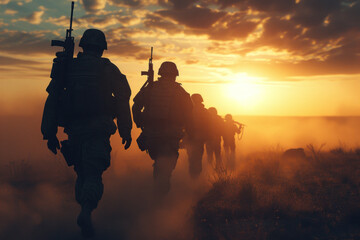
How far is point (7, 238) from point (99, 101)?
6.59ft

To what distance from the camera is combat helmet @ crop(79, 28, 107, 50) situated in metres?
5.07

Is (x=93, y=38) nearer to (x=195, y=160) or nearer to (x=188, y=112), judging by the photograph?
(x=188, y=112)

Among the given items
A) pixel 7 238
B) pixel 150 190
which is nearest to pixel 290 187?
pixel 150 190

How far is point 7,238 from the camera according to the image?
169 inches

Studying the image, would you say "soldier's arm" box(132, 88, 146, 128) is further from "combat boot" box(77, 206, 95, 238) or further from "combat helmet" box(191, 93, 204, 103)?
"combat helmet" box(191, 93, 204, 103)

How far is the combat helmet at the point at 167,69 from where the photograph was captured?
701cm

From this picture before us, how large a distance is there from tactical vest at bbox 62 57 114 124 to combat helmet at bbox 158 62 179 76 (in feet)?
7.14

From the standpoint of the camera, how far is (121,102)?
4.94 metres

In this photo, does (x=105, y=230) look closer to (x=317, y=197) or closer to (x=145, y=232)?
(x=145, y=232)

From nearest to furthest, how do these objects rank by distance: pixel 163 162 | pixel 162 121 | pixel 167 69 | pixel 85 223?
pixel 85 223 → pixel 163 162 → pixel 162 121 → pixel 167 69

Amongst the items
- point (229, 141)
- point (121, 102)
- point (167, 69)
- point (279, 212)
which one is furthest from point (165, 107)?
point (229, 141)

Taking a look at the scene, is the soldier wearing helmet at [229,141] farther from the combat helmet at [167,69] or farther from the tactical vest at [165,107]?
the tactical vest at [165,107]

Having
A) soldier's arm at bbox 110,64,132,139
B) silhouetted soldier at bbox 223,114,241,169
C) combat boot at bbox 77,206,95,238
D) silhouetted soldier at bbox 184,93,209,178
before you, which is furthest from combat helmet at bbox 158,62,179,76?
silhouetted soldier at bbox 223,114,241,169

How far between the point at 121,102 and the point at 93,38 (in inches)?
40.1
